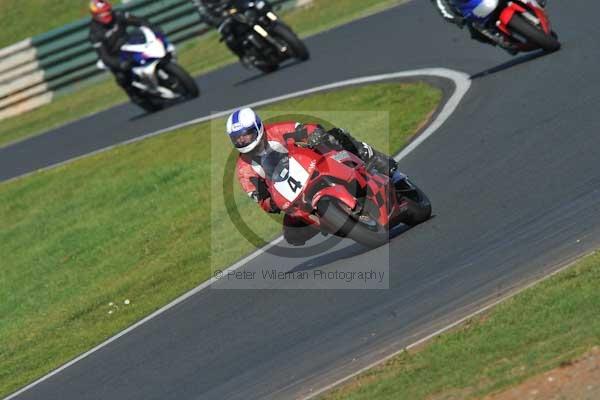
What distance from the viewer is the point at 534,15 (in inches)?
562

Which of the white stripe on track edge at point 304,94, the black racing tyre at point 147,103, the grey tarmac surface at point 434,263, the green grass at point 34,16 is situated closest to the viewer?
the grey tarmac surface at point 434,263

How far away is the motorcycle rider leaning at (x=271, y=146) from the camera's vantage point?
1002 cm

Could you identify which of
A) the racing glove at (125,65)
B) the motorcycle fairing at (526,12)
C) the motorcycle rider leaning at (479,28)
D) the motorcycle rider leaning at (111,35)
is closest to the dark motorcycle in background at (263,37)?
the motorcycle rider leaning at (111,35)

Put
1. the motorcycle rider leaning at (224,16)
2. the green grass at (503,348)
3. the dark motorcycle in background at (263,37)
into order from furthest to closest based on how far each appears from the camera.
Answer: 1. the motorcycle rider leaning at (224,16)
2. the dark motorcycle in background at (263,37)
3. the green grass at (503,348)

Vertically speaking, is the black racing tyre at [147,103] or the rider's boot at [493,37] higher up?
the rider's boot at [493,37]

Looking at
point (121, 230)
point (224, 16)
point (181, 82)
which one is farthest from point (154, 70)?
point (121, 230)

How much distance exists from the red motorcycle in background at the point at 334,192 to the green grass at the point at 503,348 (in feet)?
7.70

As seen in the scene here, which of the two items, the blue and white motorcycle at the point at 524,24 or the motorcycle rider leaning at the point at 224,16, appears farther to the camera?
the motorcycle rider leaning at the point at 224,16

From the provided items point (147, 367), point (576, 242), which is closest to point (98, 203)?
point (147, 367)

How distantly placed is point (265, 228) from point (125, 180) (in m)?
5.14

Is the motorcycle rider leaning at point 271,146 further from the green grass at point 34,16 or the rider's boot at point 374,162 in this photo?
the green grass at point 34,16

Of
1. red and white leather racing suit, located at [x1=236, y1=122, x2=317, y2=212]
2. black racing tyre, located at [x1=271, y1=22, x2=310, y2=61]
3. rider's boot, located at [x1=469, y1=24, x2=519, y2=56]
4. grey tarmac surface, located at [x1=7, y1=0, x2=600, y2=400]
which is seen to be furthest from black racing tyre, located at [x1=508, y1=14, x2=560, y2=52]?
black racing tyre, located at [x1=271, y1=22, x2=310, y2=61]

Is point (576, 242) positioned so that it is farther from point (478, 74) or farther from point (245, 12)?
point (245, 12)

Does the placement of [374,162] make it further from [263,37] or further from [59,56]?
[59,56]
